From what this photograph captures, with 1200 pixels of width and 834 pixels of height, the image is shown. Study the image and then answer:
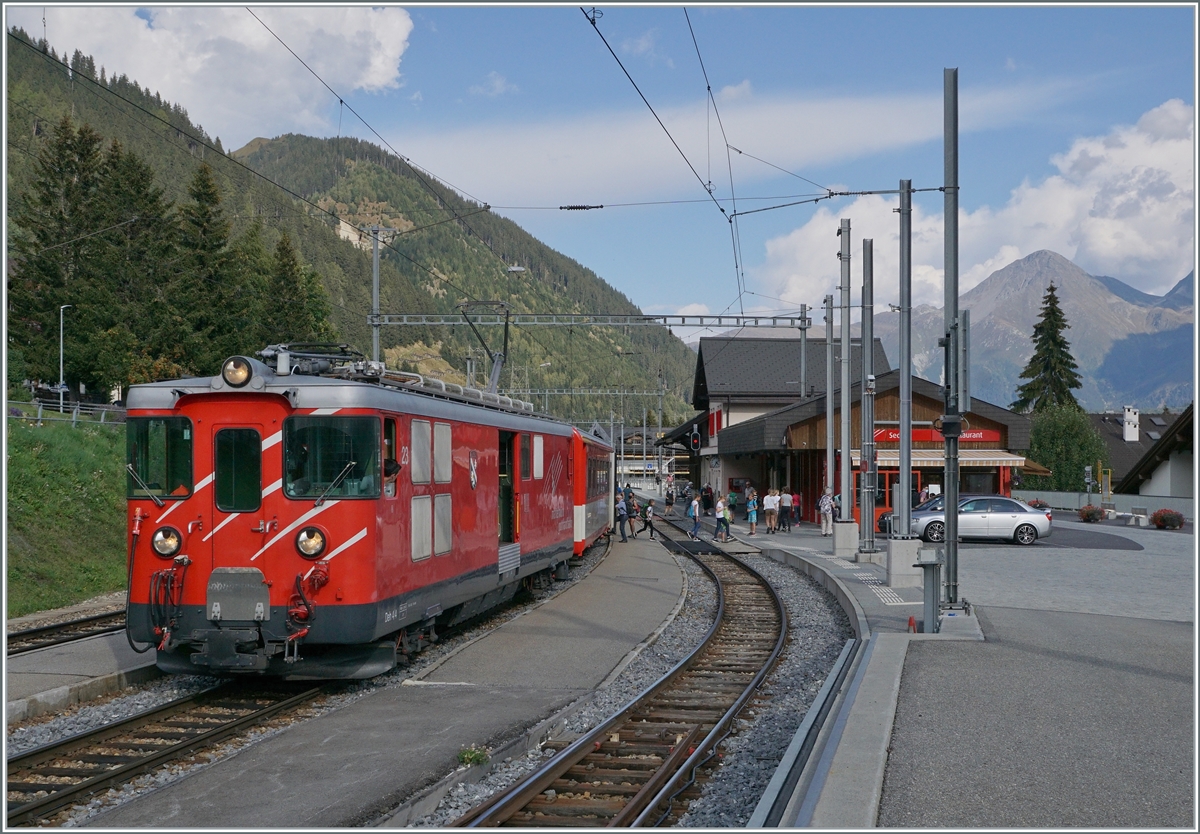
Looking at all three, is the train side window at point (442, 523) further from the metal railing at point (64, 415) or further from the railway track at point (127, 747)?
the metal railing at point (64, 415)

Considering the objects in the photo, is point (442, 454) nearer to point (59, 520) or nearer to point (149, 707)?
point (149, 707)

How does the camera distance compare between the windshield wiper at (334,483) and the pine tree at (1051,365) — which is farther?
the pine tree at (1051,365)

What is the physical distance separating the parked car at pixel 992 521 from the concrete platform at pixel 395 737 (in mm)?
17623

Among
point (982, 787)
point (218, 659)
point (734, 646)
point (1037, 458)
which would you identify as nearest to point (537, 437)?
point (734, 646)

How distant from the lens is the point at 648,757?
8.18 metres

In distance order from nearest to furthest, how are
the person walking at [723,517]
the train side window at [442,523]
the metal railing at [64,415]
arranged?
the train side window at [442,523] < the metal railing at [64,415] < the person walking at [723,517]

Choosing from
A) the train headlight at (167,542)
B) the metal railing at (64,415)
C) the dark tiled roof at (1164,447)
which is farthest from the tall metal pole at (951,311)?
the dark tiled roof at (1164,447)

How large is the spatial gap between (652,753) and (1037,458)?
63.7 meters

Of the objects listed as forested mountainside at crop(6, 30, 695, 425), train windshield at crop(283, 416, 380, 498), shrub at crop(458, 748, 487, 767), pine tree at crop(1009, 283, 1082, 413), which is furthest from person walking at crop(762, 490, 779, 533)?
pine tree at crop(1009, 283, 1082, 413)

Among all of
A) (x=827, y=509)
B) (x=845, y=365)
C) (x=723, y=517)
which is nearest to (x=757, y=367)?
(x=827, y=509)

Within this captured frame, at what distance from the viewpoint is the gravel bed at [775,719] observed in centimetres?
693

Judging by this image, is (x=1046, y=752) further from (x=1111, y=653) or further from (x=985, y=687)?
(x=1111, y=653)

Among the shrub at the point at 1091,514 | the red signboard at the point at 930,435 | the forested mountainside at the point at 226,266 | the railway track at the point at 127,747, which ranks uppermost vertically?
the forested mountainside at the point at 226,266

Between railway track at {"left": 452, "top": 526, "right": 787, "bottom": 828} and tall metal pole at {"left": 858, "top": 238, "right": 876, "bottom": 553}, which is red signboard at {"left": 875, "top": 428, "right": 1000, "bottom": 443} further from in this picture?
railway track at {"left": 452, "top": 526, "right": 787, "bottom": 828}
